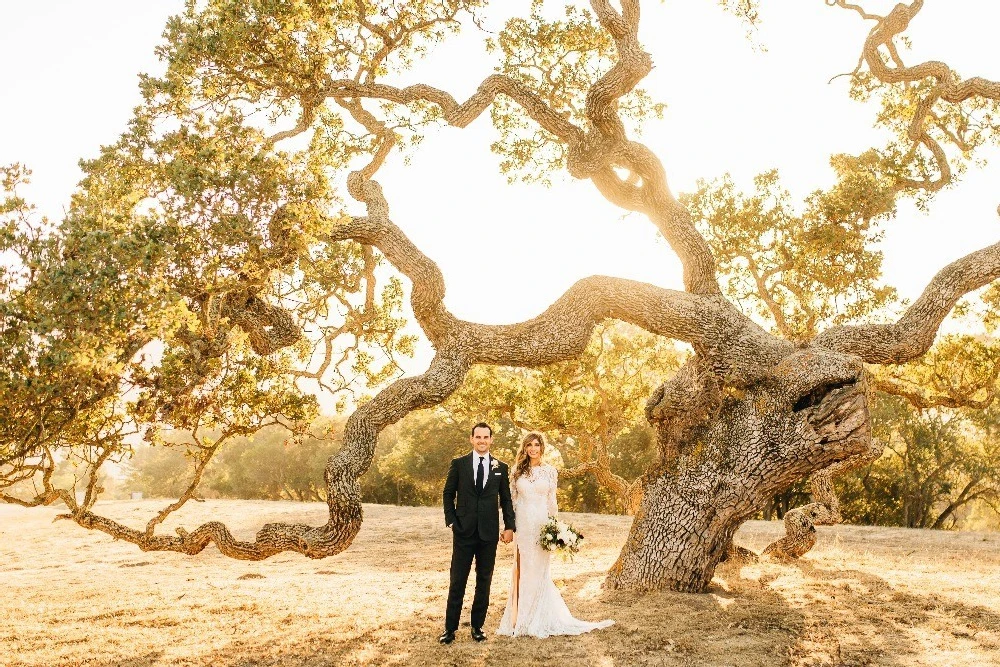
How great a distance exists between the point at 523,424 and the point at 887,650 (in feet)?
30.8

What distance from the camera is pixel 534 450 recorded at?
8.16 metres

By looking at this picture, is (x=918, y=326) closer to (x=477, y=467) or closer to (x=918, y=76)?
(x=918, y=76)

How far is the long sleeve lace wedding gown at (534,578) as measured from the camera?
791cm

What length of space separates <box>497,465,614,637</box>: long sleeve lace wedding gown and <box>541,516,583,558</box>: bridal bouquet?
0.13m

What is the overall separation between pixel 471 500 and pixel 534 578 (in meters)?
1.21

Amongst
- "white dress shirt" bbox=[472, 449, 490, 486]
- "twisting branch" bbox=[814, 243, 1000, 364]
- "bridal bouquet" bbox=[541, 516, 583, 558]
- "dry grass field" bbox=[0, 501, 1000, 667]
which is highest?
"twisting branch" bbox=[814, 243, 1000, 364]

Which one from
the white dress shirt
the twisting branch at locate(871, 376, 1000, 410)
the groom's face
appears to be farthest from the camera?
the twisting branch at locate(871, 376, 1000, 410)

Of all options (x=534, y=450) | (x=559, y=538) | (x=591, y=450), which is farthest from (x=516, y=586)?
(x=591, y=450)

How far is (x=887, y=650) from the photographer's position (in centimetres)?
713

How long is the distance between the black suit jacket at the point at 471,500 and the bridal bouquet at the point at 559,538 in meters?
0.51

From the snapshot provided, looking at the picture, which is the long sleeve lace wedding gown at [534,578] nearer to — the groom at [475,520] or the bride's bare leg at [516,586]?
the bride's bare leg at [516,586]

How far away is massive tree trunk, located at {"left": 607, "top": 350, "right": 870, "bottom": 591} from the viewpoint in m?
9.69

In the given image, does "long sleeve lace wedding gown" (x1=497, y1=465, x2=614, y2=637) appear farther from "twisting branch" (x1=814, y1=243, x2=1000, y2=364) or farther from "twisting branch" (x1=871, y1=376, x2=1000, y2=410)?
"twisting branch" (x1=871, y1=376, x2=1000, y2=410)

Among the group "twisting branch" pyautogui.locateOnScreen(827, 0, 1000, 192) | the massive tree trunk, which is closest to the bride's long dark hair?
the massive tree trunk
